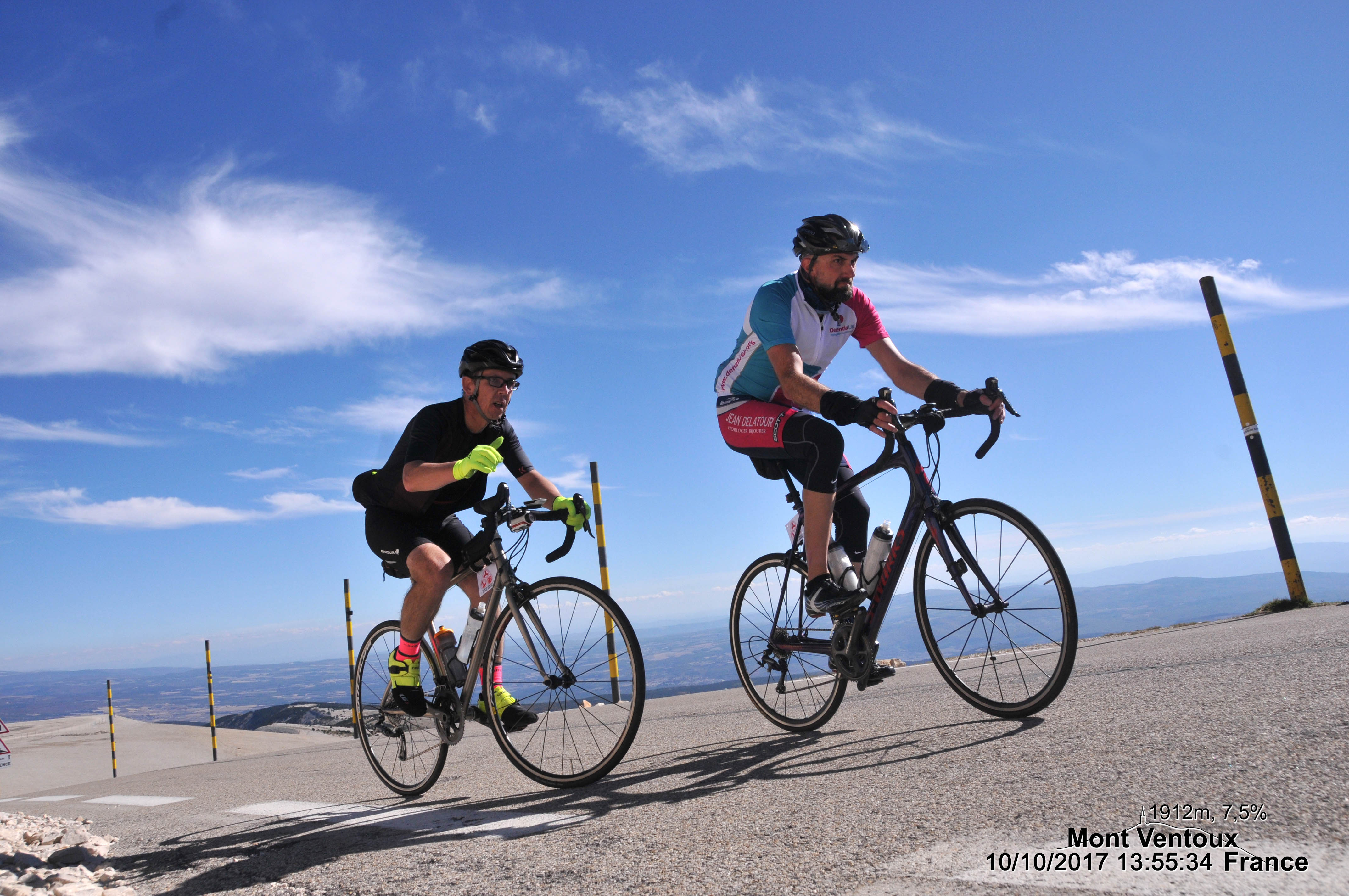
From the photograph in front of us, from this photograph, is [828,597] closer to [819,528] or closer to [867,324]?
[819,528]

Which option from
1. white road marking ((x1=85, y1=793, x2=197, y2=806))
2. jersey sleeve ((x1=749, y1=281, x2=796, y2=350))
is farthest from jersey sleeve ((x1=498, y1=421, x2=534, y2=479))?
white road marking ((x1=85, y1=793, x2=197, y2=806))

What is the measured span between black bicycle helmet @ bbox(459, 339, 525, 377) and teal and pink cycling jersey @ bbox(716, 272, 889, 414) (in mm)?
1145

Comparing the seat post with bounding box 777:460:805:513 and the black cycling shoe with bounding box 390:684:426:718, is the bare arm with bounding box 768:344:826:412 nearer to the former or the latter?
the seat post with bounding box 777:460:805:513

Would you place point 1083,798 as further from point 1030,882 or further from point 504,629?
point 504,629

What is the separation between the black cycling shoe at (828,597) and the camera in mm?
3457

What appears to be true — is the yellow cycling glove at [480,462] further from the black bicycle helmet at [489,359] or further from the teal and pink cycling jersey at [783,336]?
the teal and pink cycling jersey at [783,336]

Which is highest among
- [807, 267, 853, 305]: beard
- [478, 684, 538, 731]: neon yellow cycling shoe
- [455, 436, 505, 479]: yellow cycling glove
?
[807, 267, 853, 305]: beard

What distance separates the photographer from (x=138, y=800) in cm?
490

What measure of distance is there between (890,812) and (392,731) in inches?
116

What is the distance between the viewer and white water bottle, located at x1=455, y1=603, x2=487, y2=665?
3.69 meters

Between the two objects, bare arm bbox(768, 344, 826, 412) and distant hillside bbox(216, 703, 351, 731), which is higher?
bare arm bbox(768, 344, 826, 412)

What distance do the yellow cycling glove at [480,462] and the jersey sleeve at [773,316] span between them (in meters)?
1.42

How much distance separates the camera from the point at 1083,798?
1.88 meters

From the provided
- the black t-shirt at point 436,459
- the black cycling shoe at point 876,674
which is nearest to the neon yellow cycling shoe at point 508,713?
the black t-shirt at point 436,459
